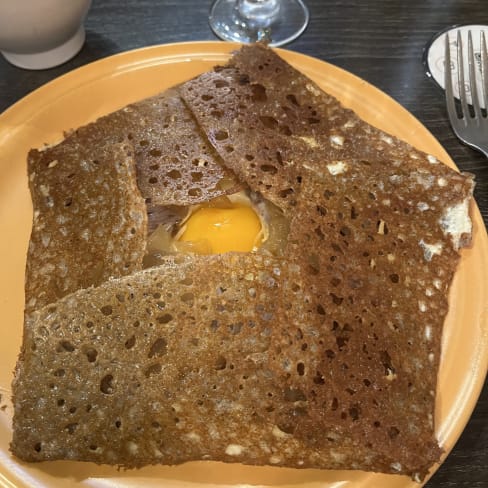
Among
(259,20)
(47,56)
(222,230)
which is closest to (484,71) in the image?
(259,20)

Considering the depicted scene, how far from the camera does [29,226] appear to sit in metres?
2.09

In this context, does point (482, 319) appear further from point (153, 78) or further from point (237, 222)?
point (153, 78)

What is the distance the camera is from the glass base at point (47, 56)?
8.63 feet

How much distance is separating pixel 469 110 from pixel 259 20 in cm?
120

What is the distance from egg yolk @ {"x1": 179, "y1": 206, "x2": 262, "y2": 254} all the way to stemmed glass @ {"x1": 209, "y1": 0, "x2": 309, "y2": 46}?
1230 millimetres

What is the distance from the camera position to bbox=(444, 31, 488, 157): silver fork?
2.38 meters

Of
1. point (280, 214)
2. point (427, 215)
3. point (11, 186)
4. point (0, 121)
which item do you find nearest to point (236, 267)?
point (280, 214)

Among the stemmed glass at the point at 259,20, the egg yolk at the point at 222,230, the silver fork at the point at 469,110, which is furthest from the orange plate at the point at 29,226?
the egg yolk at the point at 222,230

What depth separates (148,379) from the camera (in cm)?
160

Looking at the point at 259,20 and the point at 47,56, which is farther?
the point at 259,20

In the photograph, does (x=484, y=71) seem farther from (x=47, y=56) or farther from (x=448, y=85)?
(x=47, y=56)

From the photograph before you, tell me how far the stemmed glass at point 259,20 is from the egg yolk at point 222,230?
1.23m

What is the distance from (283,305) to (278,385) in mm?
242

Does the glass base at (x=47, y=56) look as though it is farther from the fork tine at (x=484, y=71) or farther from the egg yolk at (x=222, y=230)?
the fork tine at (x=484, y=71)
